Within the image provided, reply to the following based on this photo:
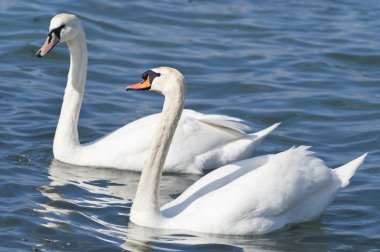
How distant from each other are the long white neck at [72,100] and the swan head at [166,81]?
7.78ft

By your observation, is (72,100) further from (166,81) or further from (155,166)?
(166,81)

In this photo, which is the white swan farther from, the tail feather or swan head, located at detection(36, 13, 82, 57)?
the tail feather

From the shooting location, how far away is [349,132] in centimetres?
1280

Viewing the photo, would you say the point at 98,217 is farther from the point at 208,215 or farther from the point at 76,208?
the point at 208,215

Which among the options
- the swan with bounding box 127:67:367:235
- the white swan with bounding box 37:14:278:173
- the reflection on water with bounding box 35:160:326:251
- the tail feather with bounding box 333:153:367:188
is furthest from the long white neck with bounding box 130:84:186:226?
the white swan with bounding box 37:14:278:173

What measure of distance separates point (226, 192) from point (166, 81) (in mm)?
987

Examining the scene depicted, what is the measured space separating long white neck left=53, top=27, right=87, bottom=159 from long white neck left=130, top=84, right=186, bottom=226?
7.36 ft

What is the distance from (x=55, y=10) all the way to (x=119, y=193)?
7561mm

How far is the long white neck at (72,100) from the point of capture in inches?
457

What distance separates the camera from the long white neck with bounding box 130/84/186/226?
30.6 ft

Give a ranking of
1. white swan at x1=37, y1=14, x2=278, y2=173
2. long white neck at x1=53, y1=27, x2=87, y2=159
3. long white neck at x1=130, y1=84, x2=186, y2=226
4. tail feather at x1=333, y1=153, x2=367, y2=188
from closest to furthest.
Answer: long white neck at x1=130, y1=84, x2=186, y2=226
tail feather at x1=333, y1=153, x2=367, y2=188
white swan at x1=37, y1=14, x2=278, y2=173
long white neck at x1=53, y1=27, x2=87, y2=159

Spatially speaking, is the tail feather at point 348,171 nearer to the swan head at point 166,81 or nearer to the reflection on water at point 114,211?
the reflection on water at point 114,211

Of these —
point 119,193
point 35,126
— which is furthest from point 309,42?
point 119,193

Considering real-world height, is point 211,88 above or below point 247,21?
below
